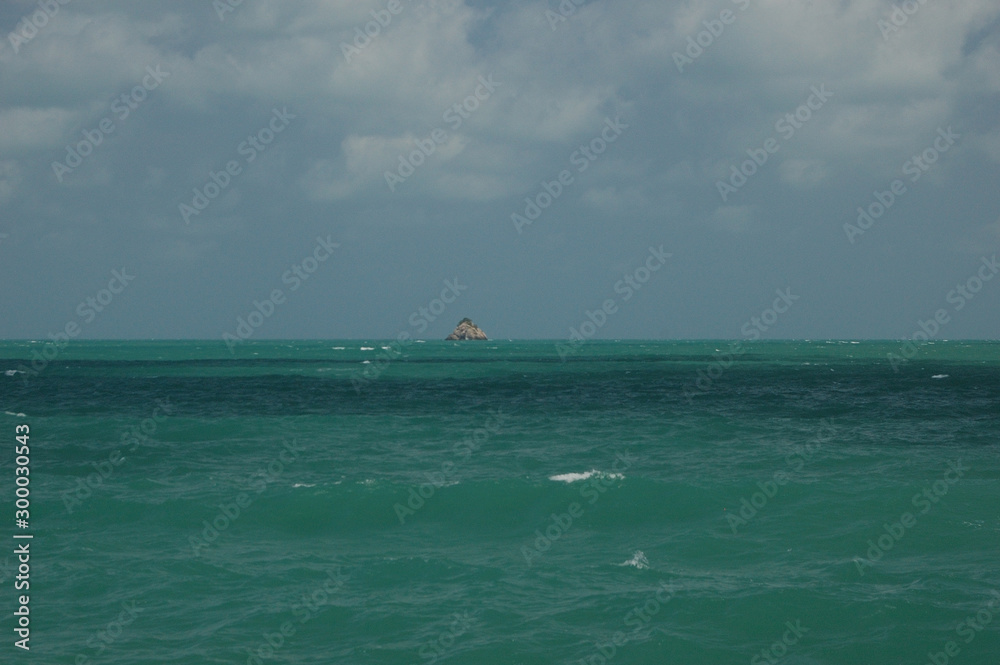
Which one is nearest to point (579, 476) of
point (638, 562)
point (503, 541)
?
point (503, 541)

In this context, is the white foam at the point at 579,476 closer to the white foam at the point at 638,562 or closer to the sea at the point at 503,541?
the sea at the point at 503,541

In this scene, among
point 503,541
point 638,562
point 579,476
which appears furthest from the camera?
point 579,476

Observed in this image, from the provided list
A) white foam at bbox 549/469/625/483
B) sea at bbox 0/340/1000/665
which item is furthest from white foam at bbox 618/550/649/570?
white foam at bbox 549/469/625/483

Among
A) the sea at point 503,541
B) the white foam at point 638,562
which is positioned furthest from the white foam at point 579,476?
the white foam at point 638,562

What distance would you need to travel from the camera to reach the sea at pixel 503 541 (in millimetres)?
12922

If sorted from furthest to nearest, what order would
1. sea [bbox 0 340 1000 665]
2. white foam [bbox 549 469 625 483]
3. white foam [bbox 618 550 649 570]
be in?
white foam [bbox 549 469 625 483]
white foam [bbox 618 550 649 570]
sea [bbox 0 340 1000 665]

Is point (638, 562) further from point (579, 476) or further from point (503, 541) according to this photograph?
point (579, 476)

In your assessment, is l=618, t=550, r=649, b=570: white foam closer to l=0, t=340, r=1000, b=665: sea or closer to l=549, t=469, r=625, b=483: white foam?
l=0, t=340, r=1000, b=665: sea

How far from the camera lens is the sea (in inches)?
509

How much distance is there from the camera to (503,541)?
18578mm

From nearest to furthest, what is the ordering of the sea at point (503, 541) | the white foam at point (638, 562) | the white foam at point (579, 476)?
the sea at point (503, 541), the white foam at point (638, 562), the white foam at point (579, 476)

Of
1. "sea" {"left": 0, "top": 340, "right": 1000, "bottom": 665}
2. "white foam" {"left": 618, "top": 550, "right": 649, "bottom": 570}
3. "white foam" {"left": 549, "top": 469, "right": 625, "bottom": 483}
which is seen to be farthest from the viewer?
"white foam" {"left": 549, "top": 469, "right": 625, "bottom": 483}

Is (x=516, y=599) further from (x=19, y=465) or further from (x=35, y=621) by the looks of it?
(x=19, y=465)

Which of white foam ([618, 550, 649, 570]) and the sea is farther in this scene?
white foam ([618, 550, 649, 570])
